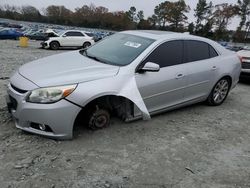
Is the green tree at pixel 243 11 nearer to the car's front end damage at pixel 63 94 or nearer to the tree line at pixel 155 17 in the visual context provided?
the tree line at pixel 155 17

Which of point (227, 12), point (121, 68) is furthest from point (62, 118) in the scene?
point (227, 12)

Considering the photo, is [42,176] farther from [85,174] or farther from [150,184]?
[150,184]

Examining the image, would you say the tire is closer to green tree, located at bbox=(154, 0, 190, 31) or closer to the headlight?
the headlight

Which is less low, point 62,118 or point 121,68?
point 121,68

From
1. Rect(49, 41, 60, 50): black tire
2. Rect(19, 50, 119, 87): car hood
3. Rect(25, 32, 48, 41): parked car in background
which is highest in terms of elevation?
Rect(19, 50, 119, 87): car hood

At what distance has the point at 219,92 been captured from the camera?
241 inches

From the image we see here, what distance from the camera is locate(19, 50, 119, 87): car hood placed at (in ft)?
12.6

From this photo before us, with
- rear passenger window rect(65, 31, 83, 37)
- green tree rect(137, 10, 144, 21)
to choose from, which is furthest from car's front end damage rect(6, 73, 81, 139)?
green tree rect(137, 10, 144, 21)

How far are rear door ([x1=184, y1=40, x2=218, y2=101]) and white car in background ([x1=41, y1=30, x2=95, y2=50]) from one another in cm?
1742

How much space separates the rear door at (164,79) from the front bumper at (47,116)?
1.21 m

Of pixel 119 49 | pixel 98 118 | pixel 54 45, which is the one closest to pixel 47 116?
pixel 98 118

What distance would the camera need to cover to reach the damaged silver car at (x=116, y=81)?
12.2 ft

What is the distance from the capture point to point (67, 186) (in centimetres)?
306

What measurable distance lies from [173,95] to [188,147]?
1118 millimetres
